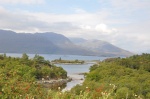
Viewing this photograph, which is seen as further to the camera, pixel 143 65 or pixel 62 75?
pixel 143 65

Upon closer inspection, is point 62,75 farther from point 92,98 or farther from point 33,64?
point 92,98

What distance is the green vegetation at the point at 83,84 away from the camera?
320 inches

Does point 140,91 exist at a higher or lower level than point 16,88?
lower

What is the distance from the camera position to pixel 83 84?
41875mm

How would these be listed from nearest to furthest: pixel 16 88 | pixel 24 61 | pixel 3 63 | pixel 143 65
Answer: pixel 16 88 → pixel 3 63 → pixel 24 61 → pixel 143 65

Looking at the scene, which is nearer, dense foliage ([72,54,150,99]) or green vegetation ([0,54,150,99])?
green vegetation ([0,54,150,99])

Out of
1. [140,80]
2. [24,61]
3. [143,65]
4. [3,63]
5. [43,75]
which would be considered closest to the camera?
[140,80]

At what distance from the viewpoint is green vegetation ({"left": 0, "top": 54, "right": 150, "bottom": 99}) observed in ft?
26.7

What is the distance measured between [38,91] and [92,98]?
1996 mm

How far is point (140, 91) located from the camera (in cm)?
3866

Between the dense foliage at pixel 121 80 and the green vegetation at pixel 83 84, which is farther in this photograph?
the dense foliage at pixel 121 80

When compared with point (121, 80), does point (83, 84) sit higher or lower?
lower

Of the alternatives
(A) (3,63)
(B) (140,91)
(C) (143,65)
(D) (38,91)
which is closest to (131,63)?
(C) (143,65)

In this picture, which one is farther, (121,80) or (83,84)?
(121,80)
